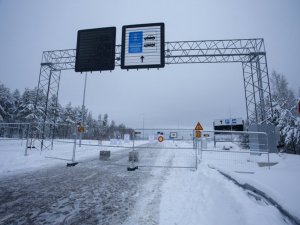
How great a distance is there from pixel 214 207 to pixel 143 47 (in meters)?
11.0

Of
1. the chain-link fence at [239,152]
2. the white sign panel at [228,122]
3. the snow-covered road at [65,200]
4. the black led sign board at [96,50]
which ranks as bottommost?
the snow-covered road at [65,200]

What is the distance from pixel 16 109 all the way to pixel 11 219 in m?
62.4

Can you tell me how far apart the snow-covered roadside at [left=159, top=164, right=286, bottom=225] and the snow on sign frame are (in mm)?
8885

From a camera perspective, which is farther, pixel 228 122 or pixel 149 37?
pixel 228 122

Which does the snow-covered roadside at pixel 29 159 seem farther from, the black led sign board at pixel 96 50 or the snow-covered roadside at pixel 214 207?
the snow-covered roadside at pixel 214 207

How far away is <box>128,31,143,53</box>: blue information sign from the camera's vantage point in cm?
1270

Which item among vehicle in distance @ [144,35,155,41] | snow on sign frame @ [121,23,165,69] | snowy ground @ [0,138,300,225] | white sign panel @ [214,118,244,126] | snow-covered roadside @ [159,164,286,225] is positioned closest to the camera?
snow-covered roadside @ [159,164,286,225]

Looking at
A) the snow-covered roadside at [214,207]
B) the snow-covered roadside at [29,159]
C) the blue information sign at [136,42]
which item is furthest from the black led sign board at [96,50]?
the snow-covered roadside at [214,207]

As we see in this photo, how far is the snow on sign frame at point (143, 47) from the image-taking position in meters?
12.4

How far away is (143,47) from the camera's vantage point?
1266cm

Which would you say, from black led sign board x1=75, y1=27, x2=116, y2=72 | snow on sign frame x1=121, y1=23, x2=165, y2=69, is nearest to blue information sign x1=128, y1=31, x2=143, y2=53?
snow on sign frame x1=121, y1=23, x2=165, y2=69

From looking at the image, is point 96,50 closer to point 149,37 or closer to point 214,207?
point 149,37

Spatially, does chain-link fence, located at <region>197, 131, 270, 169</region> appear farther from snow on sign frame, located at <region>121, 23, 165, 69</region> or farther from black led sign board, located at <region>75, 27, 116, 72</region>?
black led sign board, located at <region>75, 27, 116, 72</region>

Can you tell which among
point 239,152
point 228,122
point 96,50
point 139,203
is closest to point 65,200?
point 139,203
